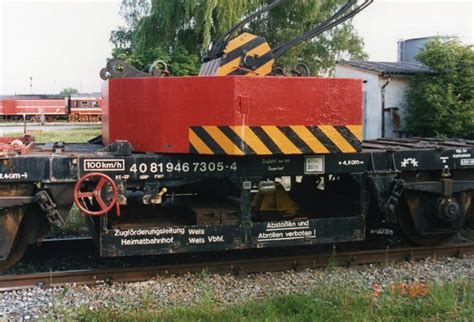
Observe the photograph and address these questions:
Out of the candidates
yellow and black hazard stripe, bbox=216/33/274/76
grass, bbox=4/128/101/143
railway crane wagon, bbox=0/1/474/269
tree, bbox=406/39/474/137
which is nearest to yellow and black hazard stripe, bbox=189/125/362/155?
railway crane wagon, bbox=0/1/474/269

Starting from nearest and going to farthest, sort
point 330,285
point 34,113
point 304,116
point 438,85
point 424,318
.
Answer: point 424,318
point 330,285
point 304,116
point 438,85
point 34,113

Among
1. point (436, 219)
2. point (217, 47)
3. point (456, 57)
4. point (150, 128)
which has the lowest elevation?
point (436, 219)

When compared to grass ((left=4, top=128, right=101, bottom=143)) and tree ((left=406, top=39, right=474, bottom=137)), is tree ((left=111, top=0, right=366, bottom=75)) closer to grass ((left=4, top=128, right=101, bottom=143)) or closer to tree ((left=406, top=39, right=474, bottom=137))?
grass ((left=4, top=128, right=101, bottom=143))

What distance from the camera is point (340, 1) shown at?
26219 mm

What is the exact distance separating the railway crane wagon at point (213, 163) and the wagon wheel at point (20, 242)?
0.01 m

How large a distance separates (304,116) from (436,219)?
2.33 meters

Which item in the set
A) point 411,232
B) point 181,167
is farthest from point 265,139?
point 411,232

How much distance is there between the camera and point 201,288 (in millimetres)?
5309

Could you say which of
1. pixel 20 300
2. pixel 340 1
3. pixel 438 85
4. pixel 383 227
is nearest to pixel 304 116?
pixel 383 227

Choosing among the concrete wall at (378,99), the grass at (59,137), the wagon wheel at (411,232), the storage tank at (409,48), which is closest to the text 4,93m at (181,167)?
the wagon wheel at (411,232)

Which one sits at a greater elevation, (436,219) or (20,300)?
(436,219)

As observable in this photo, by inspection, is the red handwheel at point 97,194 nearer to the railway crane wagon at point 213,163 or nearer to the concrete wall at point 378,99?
the railway crane wagon at point 213,163

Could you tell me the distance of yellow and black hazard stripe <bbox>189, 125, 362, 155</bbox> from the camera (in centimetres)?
532

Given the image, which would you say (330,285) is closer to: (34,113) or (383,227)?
(383,227)
